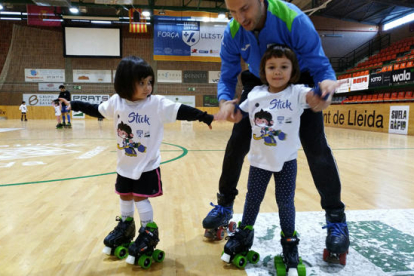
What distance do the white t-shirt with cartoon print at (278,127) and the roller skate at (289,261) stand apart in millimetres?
286

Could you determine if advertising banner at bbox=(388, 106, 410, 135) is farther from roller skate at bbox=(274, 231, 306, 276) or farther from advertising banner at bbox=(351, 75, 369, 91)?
roller skate at bbox=(274, 231, 306, 276)

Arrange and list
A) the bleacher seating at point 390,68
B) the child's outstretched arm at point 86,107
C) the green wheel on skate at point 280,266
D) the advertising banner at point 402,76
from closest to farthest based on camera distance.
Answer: the green wheel on skate at point 280,266 → the child's outstretched arm at point 86,107 → the advertising banner at point 402,76 → the bleacher seating at point 390,68

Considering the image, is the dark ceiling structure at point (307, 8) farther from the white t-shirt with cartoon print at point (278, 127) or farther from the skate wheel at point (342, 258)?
the skate wheel at point (342, 258)

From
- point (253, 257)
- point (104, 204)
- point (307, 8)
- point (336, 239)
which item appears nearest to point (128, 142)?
point (253, 257)

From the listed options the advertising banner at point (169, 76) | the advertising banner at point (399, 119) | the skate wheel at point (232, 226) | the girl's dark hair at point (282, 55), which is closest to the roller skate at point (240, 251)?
the skate wheel at point (232, 226)

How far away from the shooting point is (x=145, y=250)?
1166 mm

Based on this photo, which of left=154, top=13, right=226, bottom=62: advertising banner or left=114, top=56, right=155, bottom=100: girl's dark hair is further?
left=154, top=13, right=226, bottom=62: advertising banner

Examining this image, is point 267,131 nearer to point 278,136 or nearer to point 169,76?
point 278,136

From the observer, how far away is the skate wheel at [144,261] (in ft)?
3.74

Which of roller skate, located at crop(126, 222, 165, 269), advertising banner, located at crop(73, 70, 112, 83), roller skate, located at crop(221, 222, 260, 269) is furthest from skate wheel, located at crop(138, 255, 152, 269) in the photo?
advertising banner, located at crop(73, 70, 112, 83)

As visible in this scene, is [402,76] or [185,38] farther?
[185,38]

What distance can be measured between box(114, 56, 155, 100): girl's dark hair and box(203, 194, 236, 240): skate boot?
0.68 metres

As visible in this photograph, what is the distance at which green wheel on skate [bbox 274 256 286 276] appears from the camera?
109cm

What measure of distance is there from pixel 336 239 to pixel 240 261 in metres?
0.39
